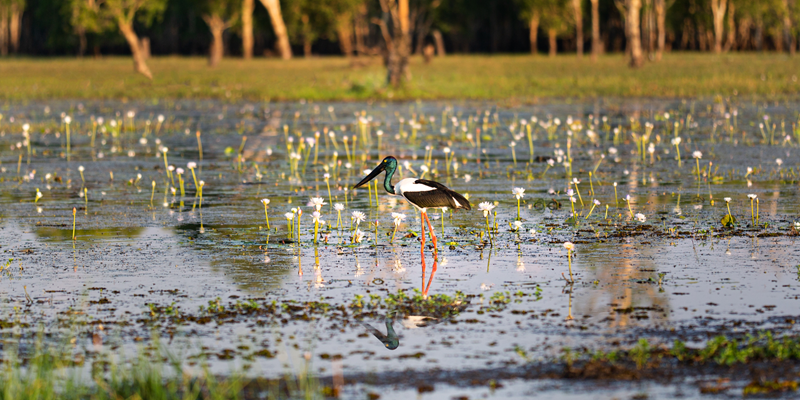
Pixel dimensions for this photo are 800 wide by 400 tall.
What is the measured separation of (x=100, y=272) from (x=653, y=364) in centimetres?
467

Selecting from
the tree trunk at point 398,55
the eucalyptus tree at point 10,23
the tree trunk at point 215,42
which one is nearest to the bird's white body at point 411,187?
the tree trunk at point 398,55

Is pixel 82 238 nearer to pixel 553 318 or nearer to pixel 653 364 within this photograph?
pixel 553 318

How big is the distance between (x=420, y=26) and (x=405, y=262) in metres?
65.5

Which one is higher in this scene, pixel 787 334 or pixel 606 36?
pixel 606 36

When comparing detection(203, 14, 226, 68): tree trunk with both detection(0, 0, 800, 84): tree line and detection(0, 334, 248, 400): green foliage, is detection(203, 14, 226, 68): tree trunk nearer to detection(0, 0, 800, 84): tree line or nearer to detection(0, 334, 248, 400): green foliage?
detection(0, 0, 800, 84): tree line

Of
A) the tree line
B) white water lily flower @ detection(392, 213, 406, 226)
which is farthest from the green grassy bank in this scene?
white water lily flower @ detection(392, 213, 406, 226)

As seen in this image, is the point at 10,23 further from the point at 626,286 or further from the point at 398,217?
the point at 626,286

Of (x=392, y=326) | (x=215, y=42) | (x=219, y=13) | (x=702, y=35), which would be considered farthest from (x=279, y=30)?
(x=392, y=326)

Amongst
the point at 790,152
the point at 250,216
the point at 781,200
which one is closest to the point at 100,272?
the point at 250,216

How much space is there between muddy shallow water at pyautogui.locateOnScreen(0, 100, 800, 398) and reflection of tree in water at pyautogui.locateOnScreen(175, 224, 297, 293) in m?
0.03

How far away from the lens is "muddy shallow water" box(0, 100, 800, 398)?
21.4ft

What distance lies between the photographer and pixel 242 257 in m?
9.27

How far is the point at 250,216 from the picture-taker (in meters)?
11.5

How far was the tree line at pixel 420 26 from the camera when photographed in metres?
63.4
